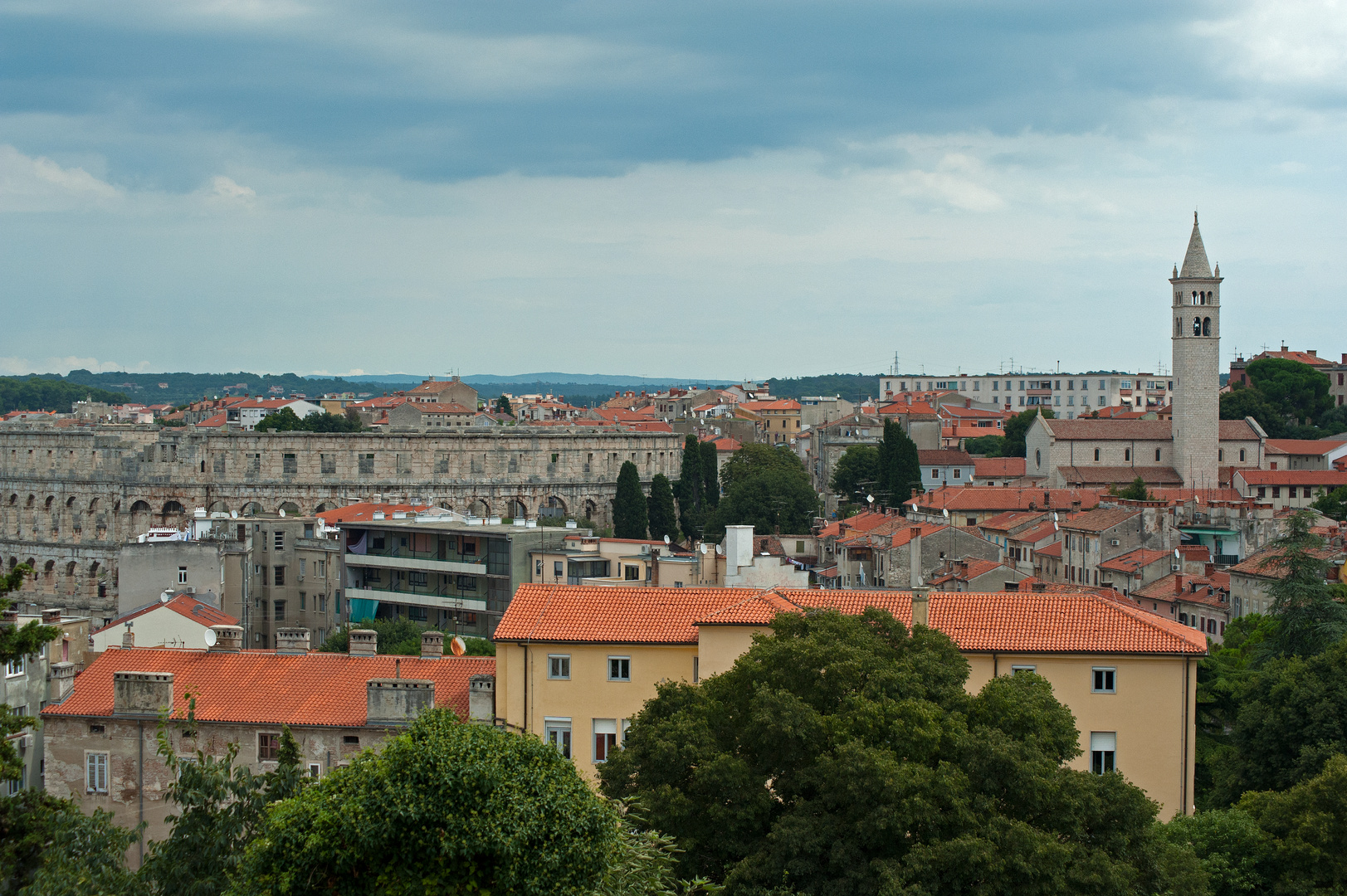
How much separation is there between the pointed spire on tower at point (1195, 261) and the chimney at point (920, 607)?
183 feet

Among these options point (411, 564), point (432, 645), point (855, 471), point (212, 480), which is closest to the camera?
point (432, 645)

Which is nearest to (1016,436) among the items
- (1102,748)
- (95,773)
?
(1102,748)

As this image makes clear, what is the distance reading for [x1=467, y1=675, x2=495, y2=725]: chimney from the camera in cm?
2156

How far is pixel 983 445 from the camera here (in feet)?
331

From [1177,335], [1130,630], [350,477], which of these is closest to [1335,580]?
[1130,630]

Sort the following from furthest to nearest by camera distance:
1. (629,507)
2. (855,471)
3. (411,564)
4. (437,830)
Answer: (855,471) → (629,507) → (411,564) → (437,830)

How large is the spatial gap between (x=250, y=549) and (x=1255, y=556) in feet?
97.0

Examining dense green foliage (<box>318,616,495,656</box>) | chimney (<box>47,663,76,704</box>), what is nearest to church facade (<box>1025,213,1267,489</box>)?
dense green foliage (<box>318,616,495,656</box>)

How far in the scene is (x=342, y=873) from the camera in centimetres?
1191

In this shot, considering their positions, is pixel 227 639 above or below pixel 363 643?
below

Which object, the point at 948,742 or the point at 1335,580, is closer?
the point at 948,742

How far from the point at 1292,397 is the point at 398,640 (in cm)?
7006

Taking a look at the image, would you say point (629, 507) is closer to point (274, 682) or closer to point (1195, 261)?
point (1195, 261)

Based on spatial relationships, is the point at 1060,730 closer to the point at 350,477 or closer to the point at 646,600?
the point at 646,600
